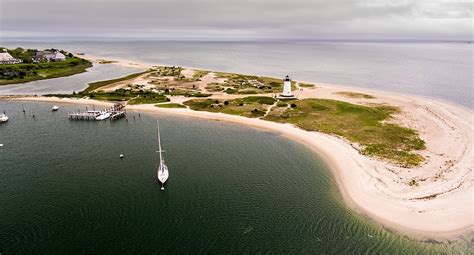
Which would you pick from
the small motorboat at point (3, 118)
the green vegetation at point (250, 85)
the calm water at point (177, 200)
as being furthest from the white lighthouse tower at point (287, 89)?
the small motorboat at point (3, 118)

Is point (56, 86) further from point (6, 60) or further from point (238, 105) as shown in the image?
point (238, 105)

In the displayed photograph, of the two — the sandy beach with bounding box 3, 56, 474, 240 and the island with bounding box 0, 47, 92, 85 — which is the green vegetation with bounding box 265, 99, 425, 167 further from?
the island with bounding box 0, 47, 92, 85

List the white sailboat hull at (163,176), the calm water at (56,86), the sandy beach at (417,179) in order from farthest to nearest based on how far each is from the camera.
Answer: the calm water at (56,86)
the white sailboat hull at (163,176)
the sandy beach at (417,179)

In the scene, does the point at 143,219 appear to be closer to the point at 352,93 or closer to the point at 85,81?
the point at 352,93

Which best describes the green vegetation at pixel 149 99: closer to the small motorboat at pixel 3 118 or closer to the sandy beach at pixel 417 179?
the sandy beach at pixel 417 179

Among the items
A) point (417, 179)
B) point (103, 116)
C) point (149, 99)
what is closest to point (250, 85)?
point (149, 99)

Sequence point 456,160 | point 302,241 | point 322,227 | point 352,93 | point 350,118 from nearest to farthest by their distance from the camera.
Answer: point 302,241 → point 322,227 → point 456,160 → point 350,118 → point 352,93

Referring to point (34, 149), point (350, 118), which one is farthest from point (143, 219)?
point (350, 118)
